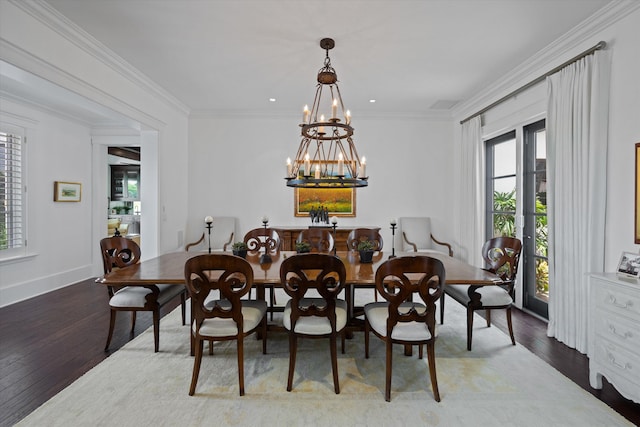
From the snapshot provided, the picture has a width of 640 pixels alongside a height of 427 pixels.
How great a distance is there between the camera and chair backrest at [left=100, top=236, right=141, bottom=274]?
9.79 feet

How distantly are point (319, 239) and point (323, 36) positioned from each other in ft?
7.41

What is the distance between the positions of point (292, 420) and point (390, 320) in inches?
35.3

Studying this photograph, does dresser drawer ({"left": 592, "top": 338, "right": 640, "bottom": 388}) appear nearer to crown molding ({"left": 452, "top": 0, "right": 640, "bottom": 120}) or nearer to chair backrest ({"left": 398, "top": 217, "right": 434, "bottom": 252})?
crown molding ({"left": 452, "top": 0, "right": 640, "bottom": 120})

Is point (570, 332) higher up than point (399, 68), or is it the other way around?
point (399, 68)

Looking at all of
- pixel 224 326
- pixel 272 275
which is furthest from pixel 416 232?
pixel 224 326

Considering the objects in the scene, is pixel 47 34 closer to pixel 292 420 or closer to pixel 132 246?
pixel 132 246

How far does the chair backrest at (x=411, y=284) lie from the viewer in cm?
210

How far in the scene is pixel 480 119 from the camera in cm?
481

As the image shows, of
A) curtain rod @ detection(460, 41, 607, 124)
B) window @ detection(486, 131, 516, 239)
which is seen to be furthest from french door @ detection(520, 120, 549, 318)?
curtain rod @ detection(460, 41, 607, 124)

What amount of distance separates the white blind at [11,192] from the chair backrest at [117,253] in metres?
2.50


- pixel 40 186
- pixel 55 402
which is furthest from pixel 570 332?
pixel 40 186

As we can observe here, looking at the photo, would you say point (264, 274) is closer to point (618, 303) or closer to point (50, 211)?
point (618, 303)

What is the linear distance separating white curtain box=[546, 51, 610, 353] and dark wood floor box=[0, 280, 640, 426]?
1.10 feet

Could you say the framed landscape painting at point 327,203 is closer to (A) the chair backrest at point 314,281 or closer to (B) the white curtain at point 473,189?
(B) the white curtain at point 473,189
